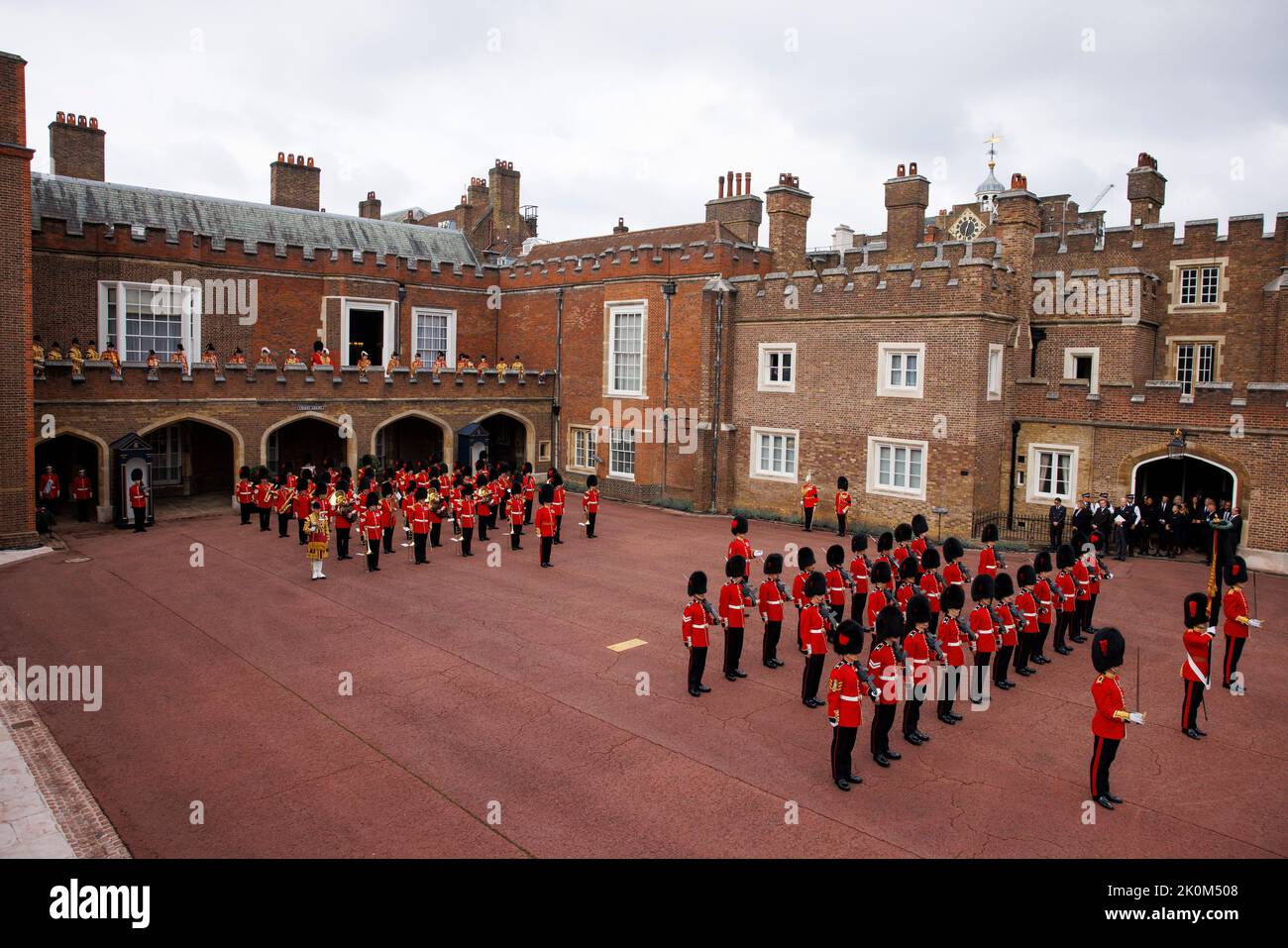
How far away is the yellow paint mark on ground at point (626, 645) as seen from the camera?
1376 centimetres

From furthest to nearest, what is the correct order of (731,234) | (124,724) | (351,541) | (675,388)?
(731,234) < (675,388) < (351,541) < (124,724)

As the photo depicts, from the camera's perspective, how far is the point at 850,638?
30.6ft

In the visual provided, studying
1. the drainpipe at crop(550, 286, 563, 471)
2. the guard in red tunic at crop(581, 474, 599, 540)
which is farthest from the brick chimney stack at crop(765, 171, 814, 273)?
the guard in red tunic at crop(581, 474, 599, 540)

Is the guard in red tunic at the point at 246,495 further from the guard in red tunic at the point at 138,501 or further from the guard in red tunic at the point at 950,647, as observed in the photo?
the guard in red tunic at the point at 950,647

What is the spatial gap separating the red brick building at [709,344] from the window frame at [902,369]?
0.22 feet

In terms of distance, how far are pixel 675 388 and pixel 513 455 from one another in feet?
26.5

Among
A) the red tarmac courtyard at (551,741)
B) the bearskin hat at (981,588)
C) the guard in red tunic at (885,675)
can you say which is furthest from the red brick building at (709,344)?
the guard in red tunic at (885,675)

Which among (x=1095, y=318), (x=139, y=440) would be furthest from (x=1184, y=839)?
(x=139, y=440)

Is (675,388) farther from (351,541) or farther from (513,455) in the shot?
(351,541)

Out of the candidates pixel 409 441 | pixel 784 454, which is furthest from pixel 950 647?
pixel 409 441

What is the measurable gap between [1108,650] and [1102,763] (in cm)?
116

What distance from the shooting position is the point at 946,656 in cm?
1122

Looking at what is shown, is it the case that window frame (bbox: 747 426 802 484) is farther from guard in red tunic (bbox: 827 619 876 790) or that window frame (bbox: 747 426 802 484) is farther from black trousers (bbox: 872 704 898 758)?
guard in red tunic (bbox: 827 619 876 790)

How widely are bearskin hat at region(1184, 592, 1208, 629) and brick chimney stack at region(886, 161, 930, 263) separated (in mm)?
20777
